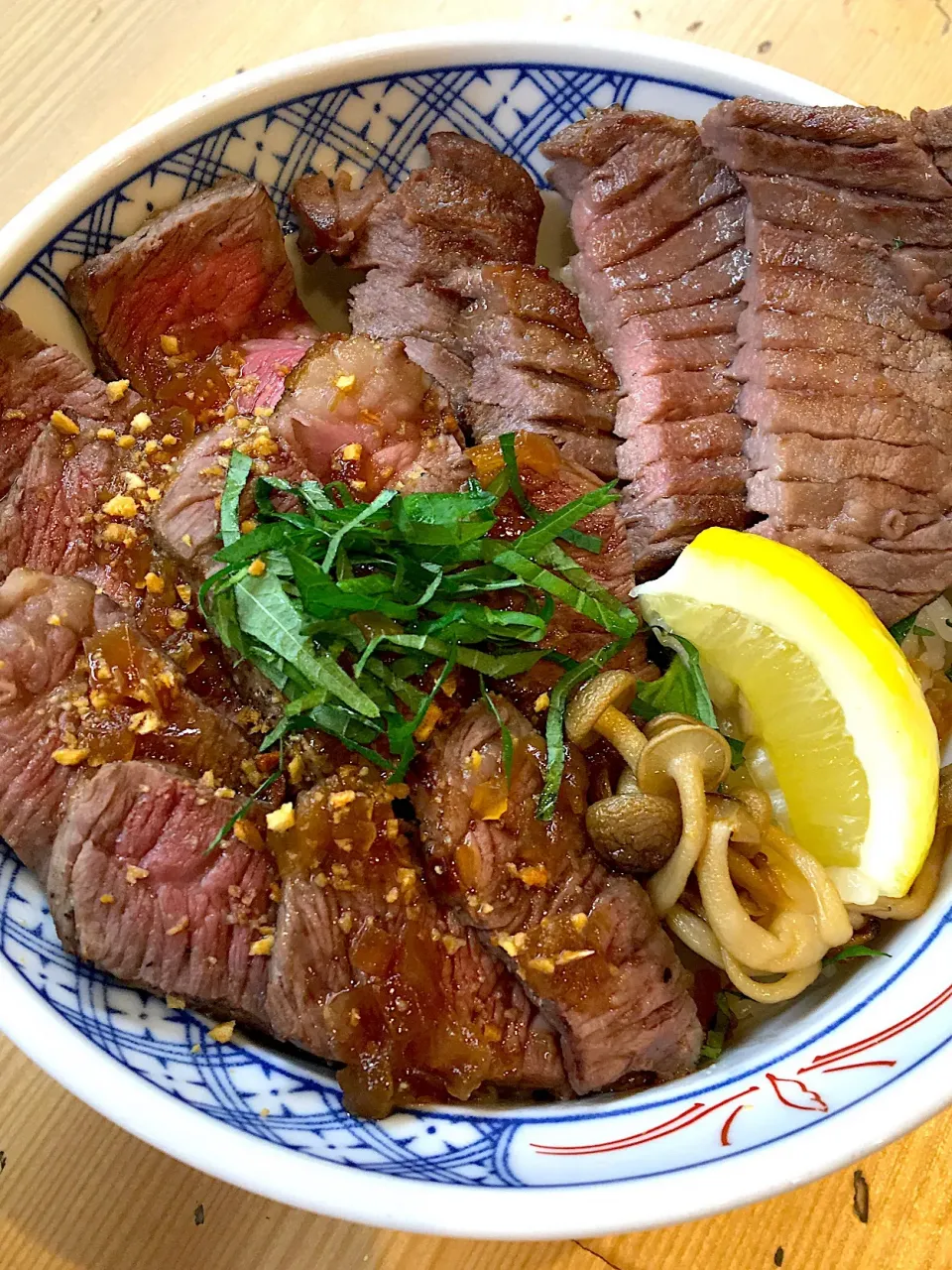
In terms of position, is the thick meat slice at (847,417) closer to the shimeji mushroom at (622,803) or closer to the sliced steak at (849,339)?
the sliced steak at (849,339)

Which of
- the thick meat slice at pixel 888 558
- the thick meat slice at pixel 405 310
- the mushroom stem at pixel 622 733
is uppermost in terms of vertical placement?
the thick meat slice at pixel 405 310

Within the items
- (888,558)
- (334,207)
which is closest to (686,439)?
(888,558)

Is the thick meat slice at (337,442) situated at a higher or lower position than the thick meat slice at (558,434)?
higher

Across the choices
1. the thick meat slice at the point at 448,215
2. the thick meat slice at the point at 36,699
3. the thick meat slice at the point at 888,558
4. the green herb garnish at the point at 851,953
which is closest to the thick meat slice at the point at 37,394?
the thick meat slice at the point at 36,699

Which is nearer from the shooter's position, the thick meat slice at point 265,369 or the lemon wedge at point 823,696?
the lemon wedge at point 823,696

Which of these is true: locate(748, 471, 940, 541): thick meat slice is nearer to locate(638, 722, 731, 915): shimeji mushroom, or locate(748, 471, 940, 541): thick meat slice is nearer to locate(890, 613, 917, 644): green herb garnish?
locate(890, 613, 917, 644): green herb garnish

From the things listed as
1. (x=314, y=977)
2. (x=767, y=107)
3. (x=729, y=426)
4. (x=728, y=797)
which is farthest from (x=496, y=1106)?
(x=767, y=107)

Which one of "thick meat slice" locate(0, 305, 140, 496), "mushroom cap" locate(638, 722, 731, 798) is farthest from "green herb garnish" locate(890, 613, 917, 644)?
"thick meat slice" locate(0, 305, 140, 496)

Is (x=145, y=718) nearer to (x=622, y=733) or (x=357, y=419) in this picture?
(x=357, y=419)
